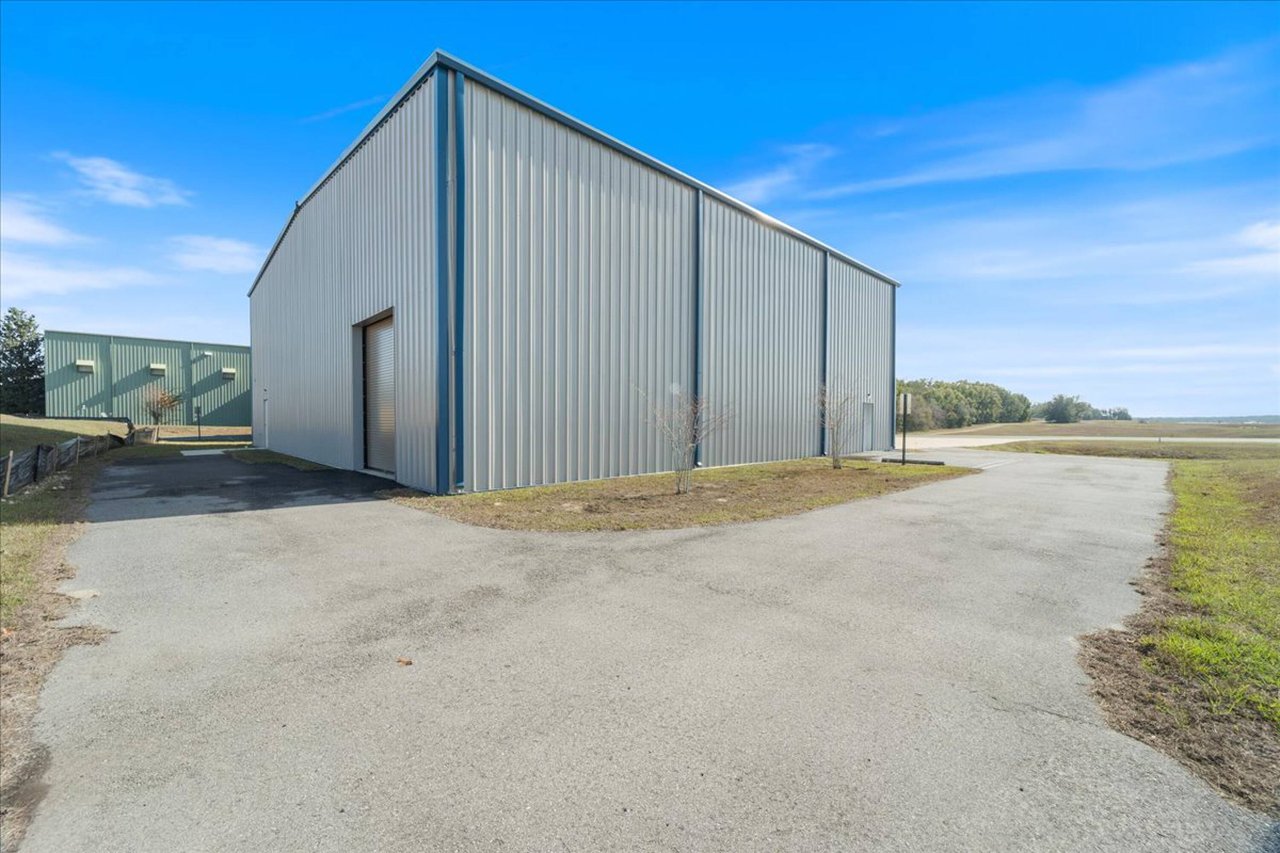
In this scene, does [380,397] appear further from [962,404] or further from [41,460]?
[962,404]

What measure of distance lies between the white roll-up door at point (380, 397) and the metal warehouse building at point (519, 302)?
0.08 metres

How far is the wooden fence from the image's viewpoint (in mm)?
9750

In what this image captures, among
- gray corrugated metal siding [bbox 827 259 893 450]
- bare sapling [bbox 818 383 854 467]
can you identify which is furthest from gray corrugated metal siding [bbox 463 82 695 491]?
gray corrugated metal siding [bbox 827 259 893 450]

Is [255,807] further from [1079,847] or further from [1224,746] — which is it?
[1224,746]

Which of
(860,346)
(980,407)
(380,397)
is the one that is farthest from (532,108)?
(980,407)

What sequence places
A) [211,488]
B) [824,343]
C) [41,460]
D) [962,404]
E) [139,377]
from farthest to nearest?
[962,404]
[139,377]
[824,343]
[41,460]
[211,488]

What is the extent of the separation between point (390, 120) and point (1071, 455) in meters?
28.8

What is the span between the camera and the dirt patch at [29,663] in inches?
88.5

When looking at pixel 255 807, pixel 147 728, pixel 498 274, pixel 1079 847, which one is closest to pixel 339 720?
pixel 255 807

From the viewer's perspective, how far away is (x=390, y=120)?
12406 millimetres

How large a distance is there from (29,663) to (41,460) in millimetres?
12154

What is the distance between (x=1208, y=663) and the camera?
3.53 meters

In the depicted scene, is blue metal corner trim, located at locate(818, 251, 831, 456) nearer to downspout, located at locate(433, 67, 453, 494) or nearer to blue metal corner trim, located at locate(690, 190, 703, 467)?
blue metal corner trim, located at locate(690, 190, 703, 467)

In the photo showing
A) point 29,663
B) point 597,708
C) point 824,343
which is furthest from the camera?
point 824,343
